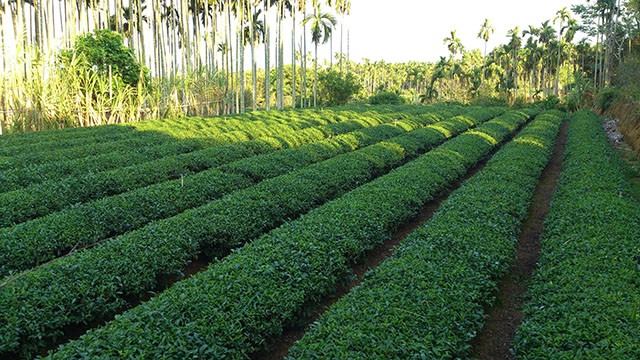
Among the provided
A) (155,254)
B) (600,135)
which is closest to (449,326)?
(155,254)

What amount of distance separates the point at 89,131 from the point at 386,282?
16.5 m

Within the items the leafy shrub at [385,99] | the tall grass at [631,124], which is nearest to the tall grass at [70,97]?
the tall grass at [631,124]

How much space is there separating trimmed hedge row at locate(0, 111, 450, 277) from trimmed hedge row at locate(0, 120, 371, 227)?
1.11 m

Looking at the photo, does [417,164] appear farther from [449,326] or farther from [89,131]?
[89,131]

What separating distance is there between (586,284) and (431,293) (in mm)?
2119

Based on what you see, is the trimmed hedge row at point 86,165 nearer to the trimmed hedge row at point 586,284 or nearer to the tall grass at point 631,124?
the trimmed hedge row at point 586,284

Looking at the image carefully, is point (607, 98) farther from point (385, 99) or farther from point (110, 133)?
point (110, 133)

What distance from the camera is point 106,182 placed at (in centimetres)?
1112

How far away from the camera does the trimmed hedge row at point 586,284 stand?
4779mm

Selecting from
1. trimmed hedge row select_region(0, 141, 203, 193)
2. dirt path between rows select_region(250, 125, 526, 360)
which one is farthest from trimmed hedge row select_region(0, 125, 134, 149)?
dirt path between rows select_region(250, 125, 526, 360)

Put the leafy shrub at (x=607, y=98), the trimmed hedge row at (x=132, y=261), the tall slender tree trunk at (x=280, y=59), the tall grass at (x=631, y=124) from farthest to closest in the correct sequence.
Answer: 1. the tall slender tree trunk at (x=280, y=59)
2. the leafy shrub at (x=607, y=98)
3. the tall grass at (x=631, y=124)
4. the trimmed hedge row at (x=132, y=261)

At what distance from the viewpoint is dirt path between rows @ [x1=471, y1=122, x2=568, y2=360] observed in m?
5.71

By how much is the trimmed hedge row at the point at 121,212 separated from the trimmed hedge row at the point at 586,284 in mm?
7128

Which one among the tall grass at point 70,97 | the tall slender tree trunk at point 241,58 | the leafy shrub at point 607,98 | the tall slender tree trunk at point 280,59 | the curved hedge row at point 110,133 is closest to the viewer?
the curved hedge row at point 110,133
